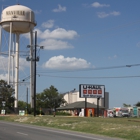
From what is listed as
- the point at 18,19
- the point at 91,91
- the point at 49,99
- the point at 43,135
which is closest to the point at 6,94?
the point at 18,19

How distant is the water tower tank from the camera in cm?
7519

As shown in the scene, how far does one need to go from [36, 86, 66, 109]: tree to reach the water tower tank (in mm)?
40814

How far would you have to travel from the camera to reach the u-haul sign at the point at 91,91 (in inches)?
2581

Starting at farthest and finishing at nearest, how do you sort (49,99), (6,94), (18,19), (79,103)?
(49,99), (79,103), (6,94), (18,19)

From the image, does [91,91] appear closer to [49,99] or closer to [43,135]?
[43,135]

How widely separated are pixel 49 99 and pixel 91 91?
51258 mm

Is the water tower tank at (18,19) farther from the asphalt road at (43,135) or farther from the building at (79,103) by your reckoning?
the asphalt road at (43,135)

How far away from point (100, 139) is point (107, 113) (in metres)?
45.3

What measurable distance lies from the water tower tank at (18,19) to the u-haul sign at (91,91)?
1914 centimetres

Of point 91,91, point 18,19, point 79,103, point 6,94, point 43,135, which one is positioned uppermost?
point 18,19

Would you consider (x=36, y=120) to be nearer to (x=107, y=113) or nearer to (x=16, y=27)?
(x=107, y=113)

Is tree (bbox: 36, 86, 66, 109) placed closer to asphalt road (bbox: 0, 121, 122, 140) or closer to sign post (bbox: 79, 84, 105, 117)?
sign post (bbox: 79, 84, 105, 117)

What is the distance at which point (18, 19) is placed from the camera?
75062 millimetres

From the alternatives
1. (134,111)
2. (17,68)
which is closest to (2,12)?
(17,68)
